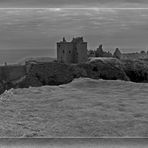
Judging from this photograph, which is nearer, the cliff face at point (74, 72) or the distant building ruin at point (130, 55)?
the cliff face at point (74, 72)

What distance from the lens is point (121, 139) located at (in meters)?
3.57

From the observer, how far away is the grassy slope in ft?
14.5

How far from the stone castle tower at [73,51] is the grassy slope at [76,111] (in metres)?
22.0

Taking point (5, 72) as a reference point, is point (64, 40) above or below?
above

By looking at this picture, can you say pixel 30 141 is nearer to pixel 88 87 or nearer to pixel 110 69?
pixel 88 87

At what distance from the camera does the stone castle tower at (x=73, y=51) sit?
30.6 m

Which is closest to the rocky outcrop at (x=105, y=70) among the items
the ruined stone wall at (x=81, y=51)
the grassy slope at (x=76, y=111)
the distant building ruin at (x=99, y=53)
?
the ruined stone wall at (x=81, y=51)

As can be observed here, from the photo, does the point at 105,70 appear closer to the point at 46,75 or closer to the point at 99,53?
the point at 46,75

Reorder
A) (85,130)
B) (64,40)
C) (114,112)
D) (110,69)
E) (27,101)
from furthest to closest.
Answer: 1. (64,40)
2. (110,69)
3. (27,101)
4. (114,112)
5. (85,130)

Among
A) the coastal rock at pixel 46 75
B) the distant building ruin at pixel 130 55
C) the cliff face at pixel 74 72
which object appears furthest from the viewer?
the distant building ruin at pixel 130 55

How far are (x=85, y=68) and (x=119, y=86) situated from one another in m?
16.0

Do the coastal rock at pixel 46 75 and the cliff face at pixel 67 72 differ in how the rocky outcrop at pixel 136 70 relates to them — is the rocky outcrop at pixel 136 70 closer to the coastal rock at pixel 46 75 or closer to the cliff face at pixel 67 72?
the cliff face at pixel 67 72

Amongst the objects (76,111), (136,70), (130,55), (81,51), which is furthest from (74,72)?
(76,111)

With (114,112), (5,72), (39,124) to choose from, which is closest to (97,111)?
(114,112)
